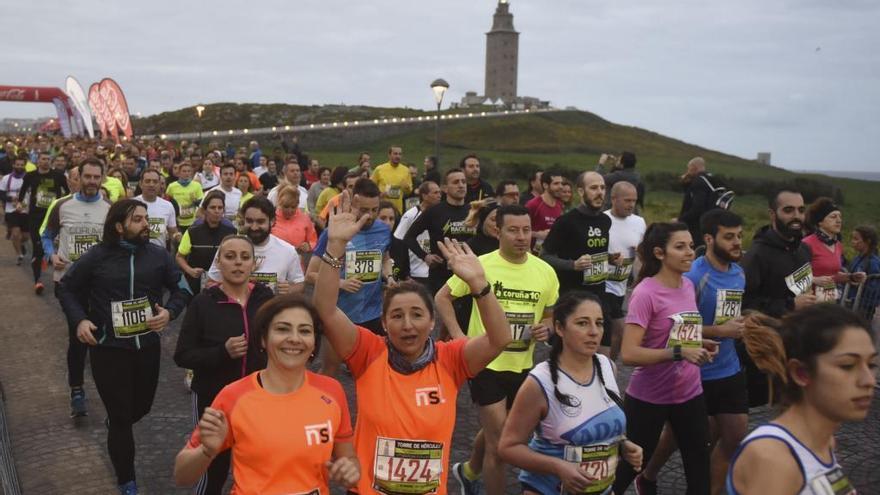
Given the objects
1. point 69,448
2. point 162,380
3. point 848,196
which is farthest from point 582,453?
point 848,196

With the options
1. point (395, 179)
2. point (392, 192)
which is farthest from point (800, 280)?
point (395, 179)

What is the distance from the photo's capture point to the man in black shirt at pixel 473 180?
1035 centimetres

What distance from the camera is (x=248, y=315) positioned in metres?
4.67

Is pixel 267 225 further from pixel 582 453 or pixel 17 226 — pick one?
pixel 17 226

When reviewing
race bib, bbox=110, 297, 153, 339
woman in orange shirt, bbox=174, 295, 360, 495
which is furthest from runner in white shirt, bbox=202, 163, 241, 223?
woman in orange shirt, bbox=174, 295, 360, 495

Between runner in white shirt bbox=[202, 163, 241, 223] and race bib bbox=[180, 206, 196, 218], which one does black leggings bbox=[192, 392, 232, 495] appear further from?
race bib bbox=[180, 206, 196, 218]

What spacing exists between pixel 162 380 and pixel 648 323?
5.39 meters

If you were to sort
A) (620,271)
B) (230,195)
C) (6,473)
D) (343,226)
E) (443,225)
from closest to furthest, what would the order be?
1. (343,226)
2. (6,473)
3. (620,271)
4. (443,225)
5. (230,195)

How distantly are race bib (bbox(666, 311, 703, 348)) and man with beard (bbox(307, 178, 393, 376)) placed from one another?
8.93ft

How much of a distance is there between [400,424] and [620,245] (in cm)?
455

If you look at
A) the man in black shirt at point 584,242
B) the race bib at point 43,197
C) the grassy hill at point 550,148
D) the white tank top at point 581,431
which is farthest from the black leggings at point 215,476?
the grassy hill at point 550,148

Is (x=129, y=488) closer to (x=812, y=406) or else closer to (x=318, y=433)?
(x=318, y=433)

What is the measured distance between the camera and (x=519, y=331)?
5008 millimetres

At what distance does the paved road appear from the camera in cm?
551
